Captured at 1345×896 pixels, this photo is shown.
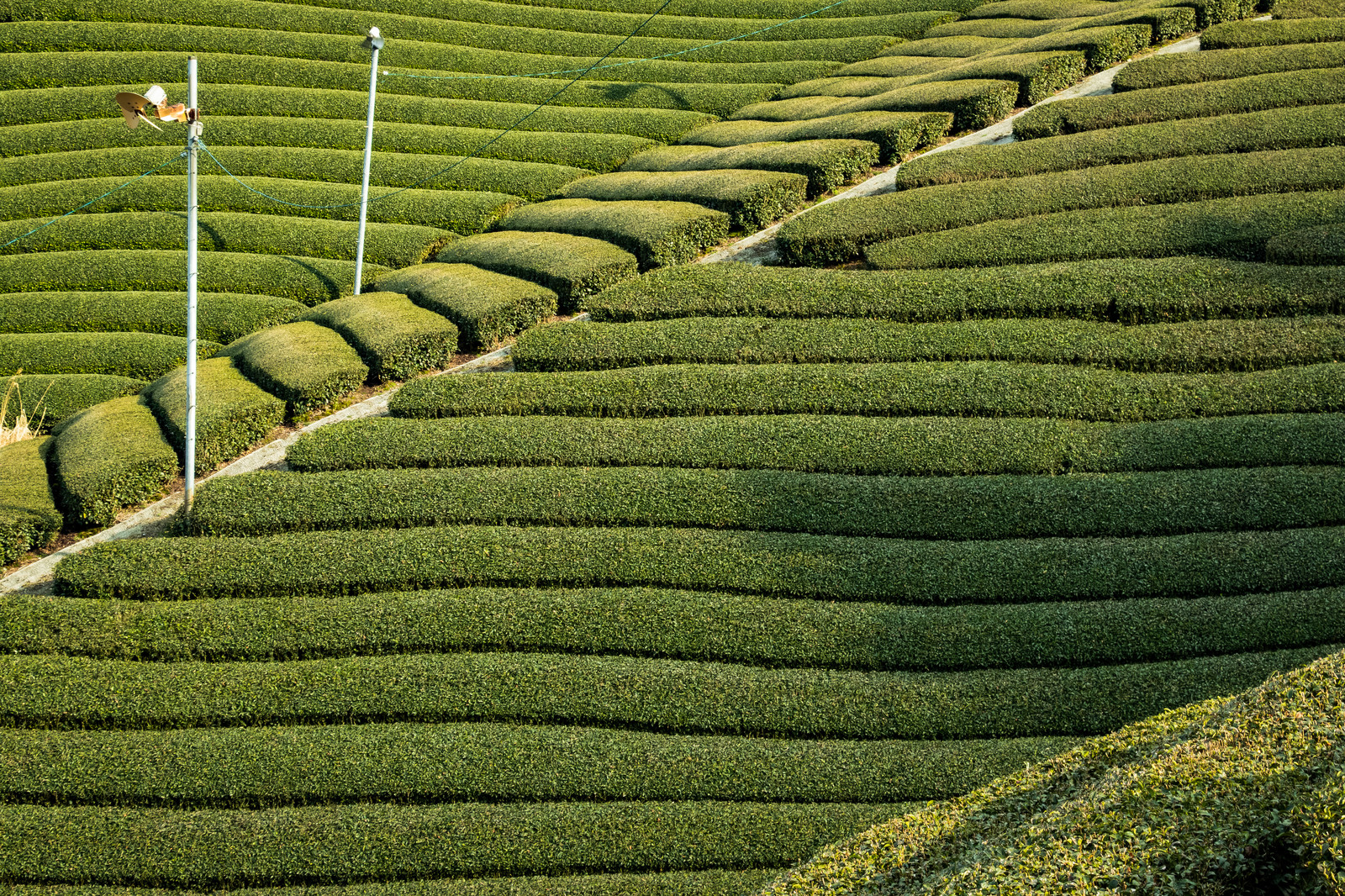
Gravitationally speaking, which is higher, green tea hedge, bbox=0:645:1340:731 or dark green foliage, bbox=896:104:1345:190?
dark green foliage, bbox=896:104:1345:190

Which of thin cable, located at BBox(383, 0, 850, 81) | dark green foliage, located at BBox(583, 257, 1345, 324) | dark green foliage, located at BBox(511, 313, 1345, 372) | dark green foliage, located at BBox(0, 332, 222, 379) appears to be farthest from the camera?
thin cable, located at BBox(383, 0, 850, 81)

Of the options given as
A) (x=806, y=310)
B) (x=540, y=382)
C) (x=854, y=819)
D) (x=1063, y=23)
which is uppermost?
(x=1063, y=23)

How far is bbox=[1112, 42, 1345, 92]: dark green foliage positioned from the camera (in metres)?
19.2

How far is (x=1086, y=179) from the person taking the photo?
16.8 m

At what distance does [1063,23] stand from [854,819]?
2096cm

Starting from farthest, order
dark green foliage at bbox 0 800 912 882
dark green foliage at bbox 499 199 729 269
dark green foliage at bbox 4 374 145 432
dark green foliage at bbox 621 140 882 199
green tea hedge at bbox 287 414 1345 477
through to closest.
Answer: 1. dark green foliage at bbox 621 140 882 199
2. dark green foliage at bbox 499 199 729 269
3. dark green foliage at bbox 4 374 145 432
4. green tea hedge at bbox 287 414 1345 477
5. dark green foliage at bbox 0 800 912 882

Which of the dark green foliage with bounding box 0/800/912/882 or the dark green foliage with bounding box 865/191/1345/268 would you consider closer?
the dark green foliage with bounding box 0/800/912/882

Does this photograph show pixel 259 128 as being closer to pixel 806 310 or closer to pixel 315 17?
pixel 315 17

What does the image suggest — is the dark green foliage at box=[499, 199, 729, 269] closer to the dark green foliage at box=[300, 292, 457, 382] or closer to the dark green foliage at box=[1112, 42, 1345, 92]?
the dark green foliage at box=[300, 292, 457, 382]

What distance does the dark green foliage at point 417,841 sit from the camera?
9031mm

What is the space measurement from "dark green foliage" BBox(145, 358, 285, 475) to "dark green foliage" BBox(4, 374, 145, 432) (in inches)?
92.1

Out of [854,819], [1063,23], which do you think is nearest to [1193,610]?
[854,819]

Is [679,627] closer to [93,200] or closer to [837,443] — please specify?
[837,443]

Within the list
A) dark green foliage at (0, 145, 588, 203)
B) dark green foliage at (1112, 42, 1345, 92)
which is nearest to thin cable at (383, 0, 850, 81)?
dark green foliage at (0, 145, 588, 203)
